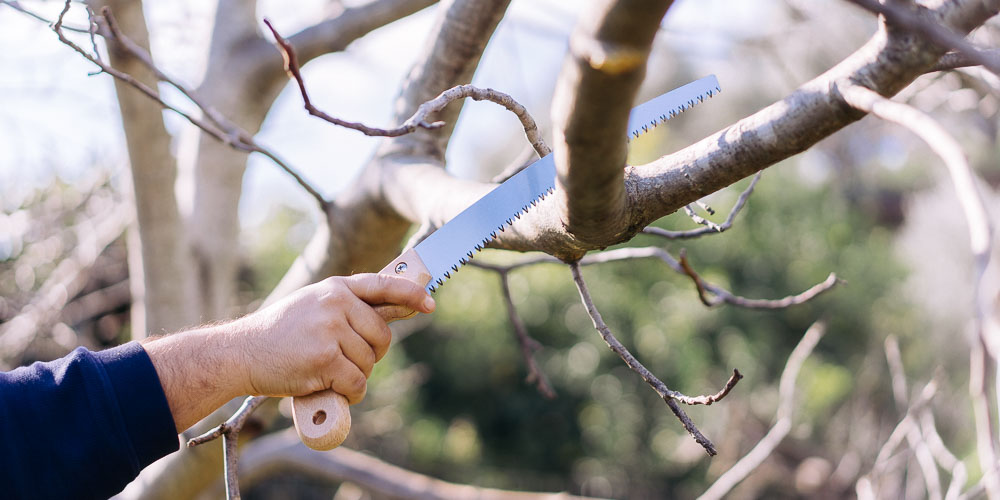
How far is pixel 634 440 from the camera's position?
5.59 meters

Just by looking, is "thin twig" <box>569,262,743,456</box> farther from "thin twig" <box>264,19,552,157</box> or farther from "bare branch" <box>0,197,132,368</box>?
"bare branch" <box>0,197,132,368</box>

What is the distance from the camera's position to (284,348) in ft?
4.03

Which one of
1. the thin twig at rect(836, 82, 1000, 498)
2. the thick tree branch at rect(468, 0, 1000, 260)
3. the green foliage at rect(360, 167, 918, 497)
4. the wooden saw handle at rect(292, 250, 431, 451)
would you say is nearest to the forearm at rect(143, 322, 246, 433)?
the wooden saw handle at rect(292, 250, 431, 451)

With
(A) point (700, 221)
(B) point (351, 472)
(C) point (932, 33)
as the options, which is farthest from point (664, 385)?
(B) point (351, 472)

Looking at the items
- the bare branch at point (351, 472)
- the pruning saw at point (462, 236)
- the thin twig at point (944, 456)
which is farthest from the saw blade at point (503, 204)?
the bare branch at point (351, 472)

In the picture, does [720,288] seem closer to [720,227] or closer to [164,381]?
[720,227]

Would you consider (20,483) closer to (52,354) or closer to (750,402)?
(52,354)

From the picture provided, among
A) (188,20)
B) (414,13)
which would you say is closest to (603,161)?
(414,13)

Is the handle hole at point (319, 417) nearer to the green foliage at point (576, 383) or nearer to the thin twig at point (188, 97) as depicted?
the thin twig at point (188, 97)

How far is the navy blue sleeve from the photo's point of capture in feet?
3.57

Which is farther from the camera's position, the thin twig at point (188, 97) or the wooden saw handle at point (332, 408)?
the thin twig at point (188, 97)

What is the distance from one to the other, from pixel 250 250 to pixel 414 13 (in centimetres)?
430

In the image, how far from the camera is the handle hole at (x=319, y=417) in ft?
4.14

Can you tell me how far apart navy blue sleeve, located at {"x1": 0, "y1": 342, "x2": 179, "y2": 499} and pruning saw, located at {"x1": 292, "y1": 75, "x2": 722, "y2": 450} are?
25 centimetres
